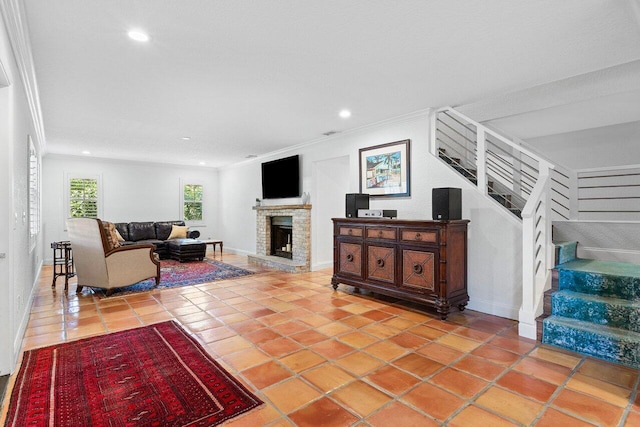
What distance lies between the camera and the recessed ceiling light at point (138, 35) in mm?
2393

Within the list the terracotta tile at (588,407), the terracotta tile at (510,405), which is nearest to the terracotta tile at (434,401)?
the terracotta tile at (510,405)

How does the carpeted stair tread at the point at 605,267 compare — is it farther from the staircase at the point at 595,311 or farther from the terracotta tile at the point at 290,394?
the terracotta tile at the point at 290,394

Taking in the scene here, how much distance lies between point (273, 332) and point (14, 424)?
180cm

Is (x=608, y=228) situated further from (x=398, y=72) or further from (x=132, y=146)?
(x=132, y=146)

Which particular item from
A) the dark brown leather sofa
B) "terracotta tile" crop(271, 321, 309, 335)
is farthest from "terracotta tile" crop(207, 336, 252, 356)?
the dark brown leather sofa

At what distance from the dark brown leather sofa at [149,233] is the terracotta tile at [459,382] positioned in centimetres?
689

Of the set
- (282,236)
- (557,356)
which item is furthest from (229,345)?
(282,236)

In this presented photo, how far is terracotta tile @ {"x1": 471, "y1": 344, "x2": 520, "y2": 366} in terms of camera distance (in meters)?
2.51

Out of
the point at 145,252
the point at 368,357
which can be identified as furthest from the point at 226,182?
the point at 368,357

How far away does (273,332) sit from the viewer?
10.1ft

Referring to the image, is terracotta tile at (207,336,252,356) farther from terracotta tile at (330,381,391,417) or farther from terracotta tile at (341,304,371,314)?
terracotta tile at (341,304,371,314)

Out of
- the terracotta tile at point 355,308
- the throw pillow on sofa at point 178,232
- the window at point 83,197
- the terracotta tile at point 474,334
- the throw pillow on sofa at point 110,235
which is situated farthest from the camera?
the throw pillow on sofa at point 178,232

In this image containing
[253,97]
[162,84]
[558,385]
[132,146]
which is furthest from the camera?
[132,146]

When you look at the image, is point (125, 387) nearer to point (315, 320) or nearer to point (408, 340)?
point (315, 320)
